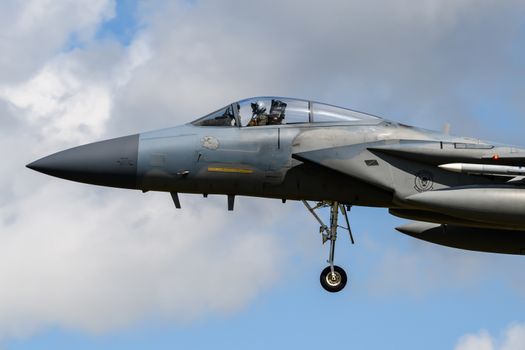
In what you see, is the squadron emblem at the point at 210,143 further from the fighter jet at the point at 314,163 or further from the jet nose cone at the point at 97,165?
the jet nose cone at the point at 97,165

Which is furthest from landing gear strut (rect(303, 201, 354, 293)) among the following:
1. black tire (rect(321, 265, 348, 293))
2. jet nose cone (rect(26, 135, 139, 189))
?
jet nose cone (rect(26, 135, 139, 189))

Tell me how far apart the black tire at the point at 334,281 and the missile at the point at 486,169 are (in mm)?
2930

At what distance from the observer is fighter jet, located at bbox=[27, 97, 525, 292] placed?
914 inches

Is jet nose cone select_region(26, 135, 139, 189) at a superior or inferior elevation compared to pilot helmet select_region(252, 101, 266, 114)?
inferior

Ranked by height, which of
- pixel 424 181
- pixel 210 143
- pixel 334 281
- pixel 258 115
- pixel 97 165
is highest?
pixel 258 115

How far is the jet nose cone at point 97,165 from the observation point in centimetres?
A: 2322

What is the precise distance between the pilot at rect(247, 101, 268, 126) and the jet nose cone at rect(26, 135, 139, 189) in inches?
89.8

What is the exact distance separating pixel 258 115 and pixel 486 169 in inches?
176

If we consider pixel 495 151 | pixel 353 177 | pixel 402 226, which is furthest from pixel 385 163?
pixel 402 226

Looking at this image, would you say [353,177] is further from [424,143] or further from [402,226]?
[402,226]

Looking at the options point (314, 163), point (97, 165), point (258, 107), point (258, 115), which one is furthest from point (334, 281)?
point (97, 165)

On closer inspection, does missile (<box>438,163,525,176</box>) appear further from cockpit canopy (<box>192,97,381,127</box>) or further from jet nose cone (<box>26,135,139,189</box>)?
jet nose cone (<box>26,135,139,189</box>)

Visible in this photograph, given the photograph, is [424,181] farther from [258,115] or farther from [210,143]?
[210,143]

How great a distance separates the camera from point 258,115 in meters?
23.8
